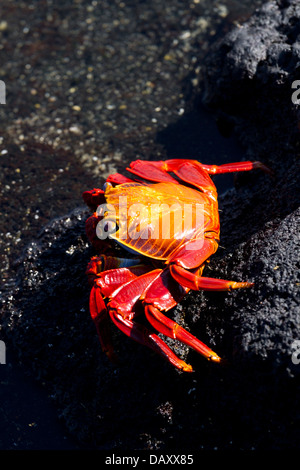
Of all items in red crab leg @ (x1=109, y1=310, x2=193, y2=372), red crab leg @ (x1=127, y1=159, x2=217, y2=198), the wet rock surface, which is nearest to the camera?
the wet rock surface

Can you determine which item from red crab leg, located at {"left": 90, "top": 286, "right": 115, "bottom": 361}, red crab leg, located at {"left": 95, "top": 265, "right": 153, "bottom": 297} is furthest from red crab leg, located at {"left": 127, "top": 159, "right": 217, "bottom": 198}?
red crab leg, located at {"left": 90, "top": 286, "right": 115, "bottom": 361}

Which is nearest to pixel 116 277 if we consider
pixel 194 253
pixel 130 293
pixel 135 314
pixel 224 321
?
pixel 130 293

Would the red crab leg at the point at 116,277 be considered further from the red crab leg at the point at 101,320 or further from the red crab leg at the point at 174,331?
the red crab leg at the point at 174,331

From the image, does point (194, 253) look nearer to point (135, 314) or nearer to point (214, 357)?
point (135, 314)

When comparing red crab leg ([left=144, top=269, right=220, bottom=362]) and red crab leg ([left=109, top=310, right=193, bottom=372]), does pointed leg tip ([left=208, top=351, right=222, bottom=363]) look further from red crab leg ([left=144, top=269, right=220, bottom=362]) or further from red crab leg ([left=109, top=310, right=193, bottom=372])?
red crab leg ([left=109, top=310, right=193, bottom=372])

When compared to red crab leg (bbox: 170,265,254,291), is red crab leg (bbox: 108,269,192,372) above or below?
below

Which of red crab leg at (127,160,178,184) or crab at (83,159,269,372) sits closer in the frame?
crab at (83,159,269,372)
